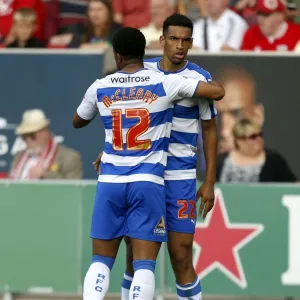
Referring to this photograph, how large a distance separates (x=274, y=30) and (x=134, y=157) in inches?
209

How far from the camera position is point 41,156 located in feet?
39.7

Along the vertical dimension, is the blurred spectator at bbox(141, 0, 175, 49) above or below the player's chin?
below

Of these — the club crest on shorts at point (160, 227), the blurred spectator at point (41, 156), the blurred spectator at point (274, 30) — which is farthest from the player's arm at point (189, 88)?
the blurred spectator at point (274, 30)

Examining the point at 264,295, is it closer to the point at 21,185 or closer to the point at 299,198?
the point at 299,198

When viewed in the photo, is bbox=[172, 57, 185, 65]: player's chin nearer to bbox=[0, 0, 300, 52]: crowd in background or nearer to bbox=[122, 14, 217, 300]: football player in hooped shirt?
bbox=[122, 14, 217, 300]: football player in hooped shirt

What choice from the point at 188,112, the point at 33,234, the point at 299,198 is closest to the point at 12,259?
the point at 33,234

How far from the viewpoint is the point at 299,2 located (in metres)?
14.6

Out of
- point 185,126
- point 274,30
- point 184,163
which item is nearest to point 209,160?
point 184,163

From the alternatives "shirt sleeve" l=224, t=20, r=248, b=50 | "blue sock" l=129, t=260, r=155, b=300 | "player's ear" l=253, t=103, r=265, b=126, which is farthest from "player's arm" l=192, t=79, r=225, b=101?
"shirt sleeve" l=224, t=20, r=248, b=50

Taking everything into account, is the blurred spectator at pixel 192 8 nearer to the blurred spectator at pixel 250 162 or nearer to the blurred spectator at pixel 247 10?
the blurred spectator at pixel 247 10

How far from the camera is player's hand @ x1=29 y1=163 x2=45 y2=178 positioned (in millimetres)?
11898

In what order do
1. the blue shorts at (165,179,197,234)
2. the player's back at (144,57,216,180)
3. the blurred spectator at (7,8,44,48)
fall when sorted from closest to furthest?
the player's back at (144,57,216,180) → the blue shorts at (165,179,197,234) → the blurred spectator at (7,8,44,48)

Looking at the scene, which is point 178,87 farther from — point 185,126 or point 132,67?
point 185,126

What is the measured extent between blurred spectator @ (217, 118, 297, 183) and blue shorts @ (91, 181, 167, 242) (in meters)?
3.63
